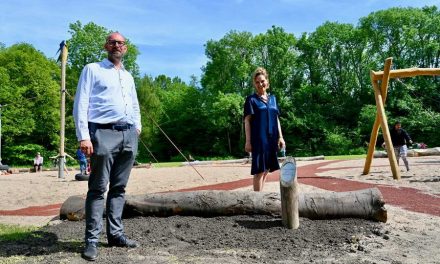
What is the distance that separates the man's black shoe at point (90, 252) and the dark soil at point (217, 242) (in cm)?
6

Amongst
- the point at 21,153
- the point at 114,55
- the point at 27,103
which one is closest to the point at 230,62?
the point at 27,103

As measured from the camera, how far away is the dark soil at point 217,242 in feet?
14.0

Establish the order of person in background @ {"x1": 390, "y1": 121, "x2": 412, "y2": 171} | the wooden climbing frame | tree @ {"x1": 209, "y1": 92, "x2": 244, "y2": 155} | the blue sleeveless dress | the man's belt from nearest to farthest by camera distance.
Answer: the man's belt → the blue sleeveless dress → the wooden climbing frame → person in background @ {"x1": 390, "y1": 121, "x2": 412, "y2": 171} → tree @ {"x1": 209, "y1": 92, "x2": 244, "y2": 155}

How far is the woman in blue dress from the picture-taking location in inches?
236

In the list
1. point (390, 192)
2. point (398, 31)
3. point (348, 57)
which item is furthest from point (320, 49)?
point (390, 192)

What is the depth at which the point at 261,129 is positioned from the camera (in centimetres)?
599

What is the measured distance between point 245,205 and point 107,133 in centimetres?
209

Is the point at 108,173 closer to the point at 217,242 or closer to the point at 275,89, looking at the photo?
the point at 217,242

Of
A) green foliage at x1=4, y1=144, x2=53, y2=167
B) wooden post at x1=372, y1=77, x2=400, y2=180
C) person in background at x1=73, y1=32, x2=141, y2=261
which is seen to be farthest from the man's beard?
green foliage at x1=4, y1=144, x2=53, y2=167

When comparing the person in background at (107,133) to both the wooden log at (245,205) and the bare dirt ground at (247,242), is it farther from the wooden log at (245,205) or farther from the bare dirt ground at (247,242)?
the wooden log at (245,205)

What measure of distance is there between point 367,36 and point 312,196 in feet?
160

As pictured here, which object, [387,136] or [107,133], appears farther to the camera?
[387,136]

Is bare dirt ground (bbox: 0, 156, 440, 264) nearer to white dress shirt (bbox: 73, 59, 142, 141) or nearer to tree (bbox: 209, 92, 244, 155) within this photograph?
white dress shirt (bbox: 73, 59, 142, 141)

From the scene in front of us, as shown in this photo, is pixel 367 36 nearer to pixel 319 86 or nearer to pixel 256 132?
pixel 319 86
